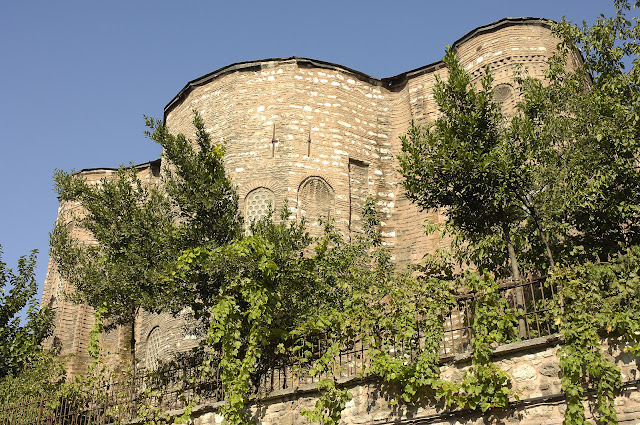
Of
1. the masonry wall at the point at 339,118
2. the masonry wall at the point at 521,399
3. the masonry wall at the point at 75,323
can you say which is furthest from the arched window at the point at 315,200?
the masonry wall at the point at 521,399

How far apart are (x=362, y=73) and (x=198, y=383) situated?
12132 millimetres

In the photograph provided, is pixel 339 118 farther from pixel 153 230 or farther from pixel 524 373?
pixel 524 373

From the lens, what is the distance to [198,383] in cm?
1159

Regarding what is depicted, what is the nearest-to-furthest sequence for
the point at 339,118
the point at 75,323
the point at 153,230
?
the point at 153,230, the point at 339,118, the point at 75,323

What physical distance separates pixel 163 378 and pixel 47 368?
4850 millimetres

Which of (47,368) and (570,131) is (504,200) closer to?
(570,131)

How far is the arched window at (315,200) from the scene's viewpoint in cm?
1830

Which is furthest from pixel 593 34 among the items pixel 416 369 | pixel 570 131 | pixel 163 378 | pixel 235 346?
pixel 163 378

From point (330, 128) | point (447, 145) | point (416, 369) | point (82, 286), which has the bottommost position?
point (416, 369)

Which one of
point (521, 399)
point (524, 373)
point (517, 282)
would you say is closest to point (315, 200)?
point (517, 282)

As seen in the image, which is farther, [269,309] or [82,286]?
[82,286]

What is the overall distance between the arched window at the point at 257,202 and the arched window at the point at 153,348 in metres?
4.03

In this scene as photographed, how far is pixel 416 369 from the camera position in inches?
362

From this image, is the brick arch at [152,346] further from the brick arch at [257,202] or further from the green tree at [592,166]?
the green tree at [592,166]
